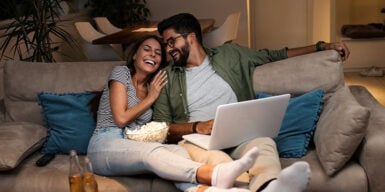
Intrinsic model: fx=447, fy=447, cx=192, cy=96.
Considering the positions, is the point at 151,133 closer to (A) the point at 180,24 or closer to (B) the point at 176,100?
(B) the point at 176,100

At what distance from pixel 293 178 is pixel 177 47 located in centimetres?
117

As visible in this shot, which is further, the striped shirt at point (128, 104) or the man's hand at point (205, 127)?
the striped shirt at point (128, 104)

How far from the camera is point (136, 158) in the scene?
1939 millimetres

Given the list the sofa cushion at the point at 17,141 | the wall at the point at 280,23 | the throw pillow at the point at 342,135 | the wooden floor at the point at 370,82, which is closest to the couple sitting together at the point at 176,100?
the throw pillow at the point at 342,135

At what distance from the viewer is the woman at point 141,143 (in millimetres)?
1723

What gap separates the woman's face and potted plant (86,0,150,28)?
3287mm

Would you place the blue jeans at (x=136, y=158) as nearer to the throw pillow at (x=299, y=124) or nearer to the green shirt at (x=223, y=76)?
the green shirt at (x=223, y=76)

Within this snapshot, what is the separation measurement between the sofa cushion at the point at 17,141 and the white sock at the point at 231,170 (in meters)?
1.01

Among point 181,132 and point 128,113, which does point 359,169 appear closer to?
point 181,132

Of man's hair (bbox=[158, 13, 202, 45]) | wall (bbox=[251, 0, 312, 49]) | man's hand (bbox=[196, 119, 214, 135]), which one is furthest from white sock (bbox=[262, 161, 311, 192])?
wall (bbox=[251, 0, 312, 49])

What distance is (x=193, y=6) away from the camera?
582cm

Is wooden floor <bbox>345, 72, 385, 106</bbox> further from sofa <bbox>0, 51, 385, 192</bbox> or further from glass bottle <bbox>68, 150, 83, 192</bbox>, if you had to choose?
glass bottle <bbox>68, 150, 83, 192</bbox>

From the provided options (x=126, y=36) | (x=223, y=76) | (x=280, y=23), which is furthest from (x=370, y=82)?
(x=223, y=76)

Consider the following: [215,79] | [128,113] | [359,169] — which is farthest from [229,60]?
[359,169]
